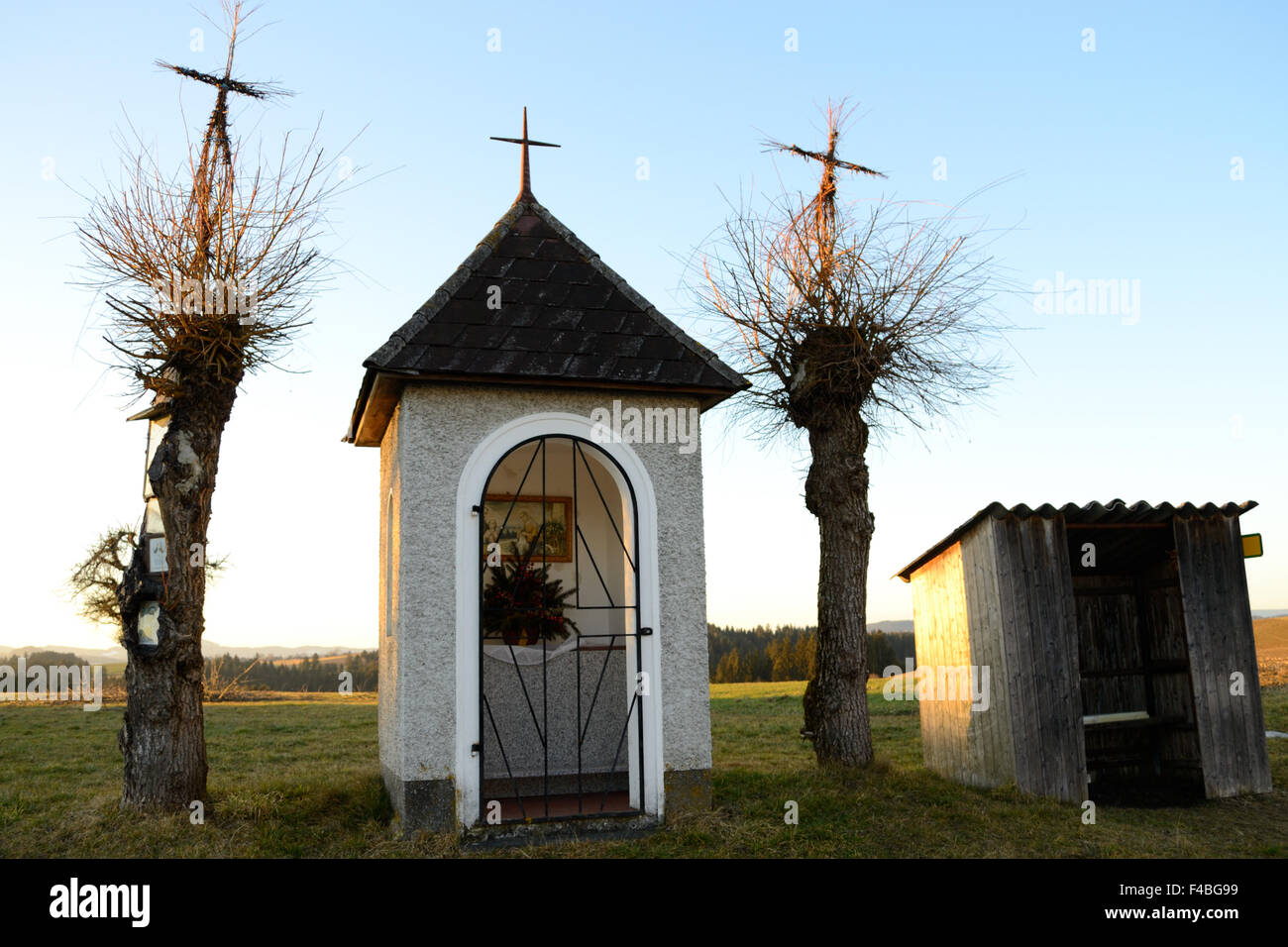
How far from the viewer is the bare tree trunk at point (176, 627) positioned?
6.81 metres

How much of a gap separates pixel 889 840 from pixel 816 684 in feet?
7.93

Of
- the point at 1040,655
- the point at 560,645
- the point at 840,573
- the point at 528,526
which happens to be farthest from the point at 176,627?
the point at 1040,655

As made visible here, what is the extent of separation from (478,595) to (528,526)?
8.48ft

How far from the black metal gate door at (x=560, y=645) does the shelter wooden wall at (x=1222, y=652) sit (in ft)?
18.3

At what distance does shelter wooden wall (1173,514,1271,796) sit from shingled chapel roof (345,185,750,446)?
5.21 metres

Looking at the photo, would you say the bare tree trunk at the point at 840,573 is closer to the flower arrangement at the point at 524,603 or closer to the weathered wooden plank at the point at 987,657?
the weathered wooden plank at the point at 987,657

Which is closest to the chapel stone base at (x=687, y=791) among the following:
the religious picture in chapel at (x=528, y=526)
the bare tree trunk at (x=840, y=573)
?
the bare tree trunk at (x=840, y=573)

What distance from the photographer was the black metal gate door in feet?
23.5

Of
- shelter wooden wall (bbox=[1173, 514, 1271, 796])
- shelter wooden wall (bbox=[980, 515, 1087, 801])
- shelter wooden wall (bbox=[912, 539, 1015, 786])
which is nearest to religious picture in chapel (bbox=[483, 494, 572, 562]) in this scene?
shelter wooden wall (bbox=[912, 539, 1015, 786])

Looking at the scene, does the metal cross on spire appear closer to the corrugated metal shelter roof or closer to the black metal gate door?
the black metal gate door

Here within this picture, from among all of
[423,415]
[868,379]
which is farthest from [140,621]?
[868,379]

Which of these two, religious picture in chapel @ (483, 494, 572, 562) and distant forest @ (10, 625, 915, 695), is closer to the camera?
religious picture in chapel @ (483, 494, 572, 562)

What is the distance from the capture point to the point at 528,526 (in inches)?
362
